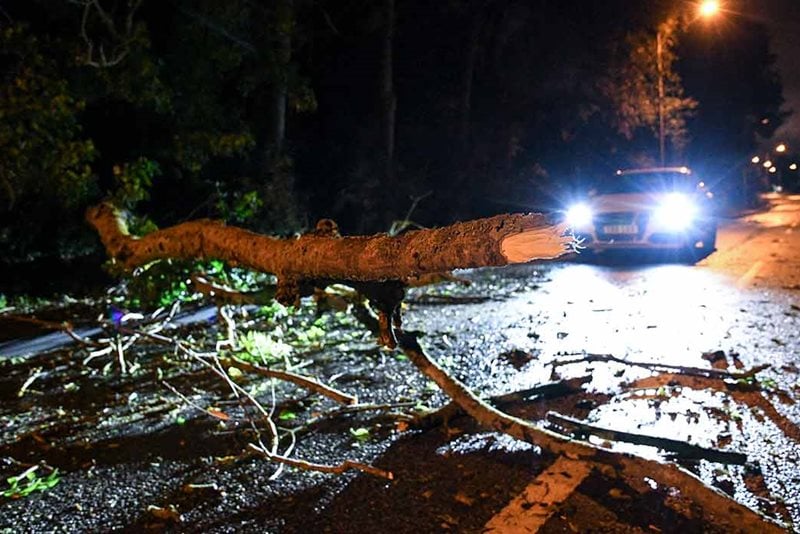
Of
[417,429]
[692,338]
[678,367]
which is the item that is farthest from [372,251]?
[692,338]

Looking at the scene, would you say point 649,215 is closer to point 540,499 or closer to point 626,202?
point 626,202

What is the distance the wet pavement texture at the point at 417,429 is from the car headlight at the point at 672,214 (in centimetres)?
344

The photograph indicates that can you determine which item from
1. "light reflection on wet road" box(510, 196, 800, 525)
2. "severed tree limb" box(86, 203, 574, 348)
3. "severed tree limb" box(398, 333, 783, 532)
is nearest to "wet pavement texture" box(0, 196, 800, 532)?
"light reflection on wet road" box(510, 196, 800, 525)

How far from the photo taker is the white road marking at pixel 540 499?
9.39ft

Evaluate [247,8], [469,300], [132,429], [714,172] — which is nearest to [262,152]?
[247,8]

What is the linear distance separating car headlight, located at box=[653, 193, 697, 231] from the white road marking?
8402 millimetres

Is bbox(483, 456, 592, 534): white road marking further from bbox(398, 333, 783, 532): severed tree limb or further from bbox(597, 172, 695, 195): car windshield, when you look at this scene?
bbox(597, 172, 695, 195): car windshield

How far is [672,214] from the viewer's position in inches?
424

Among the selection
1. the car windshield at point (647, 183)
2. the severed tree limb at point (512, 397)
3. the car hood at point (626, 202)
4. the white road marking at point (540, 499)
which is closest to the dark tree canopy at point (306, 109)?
the car hood at point (626, 202)

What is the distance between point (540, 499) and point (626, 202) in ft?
30.1

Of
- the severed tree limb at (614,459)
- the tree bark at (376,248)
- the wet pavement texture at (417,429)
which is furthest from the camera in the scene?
the wet pavement texture at (417,429)

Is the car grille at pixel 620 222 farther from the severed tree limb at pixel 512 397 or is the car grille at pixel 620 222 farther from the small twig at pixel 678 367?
the severed tree limb at pixel 512 397

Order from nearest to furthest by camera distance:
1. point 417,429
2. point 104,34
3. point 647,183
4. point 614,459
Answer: point 614,459 < point 417,429 < point 104,34 < point 647,183

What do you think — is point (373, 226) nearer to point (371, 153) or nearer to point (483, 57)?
point (371, 153)
